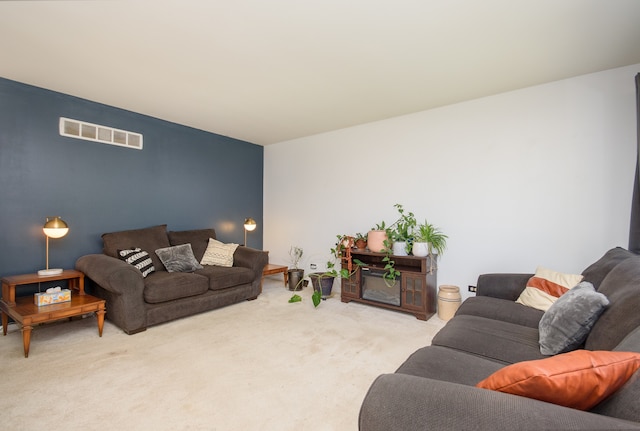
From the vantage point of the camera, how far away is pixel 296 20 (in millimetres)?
2053

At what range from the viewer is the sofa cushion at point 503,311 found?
2.06 m

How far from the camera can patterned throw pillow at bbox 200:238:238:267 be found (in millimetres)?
4176

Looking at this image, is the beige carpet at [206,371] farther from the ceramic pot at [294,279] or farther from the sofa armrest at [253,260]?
the ceramic pot at [294,279]

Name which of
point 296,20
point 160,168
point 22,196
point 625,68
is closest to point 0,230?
point 22,196

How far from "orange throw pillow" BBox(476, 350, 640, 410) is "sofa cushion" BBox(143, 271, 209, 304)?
3132 millimetres

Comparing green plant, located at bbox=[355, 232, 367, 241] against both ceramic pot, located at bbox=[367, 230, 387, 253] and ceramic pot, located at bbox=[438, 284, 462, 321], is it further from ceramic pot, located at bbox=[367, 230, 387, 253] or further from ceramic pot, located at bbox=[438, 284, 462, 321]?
ceramic pot, located at bbox=[438, 284, 462, 321]

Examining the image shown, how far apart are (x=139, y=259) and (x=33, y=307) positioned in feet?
3.08

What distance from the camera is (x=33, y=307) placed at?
266 cm

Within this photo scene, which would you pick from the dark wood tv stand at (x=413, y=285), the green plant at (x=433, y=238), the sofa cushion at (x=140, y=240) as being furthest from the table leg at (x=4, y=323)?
the green plant at (x=433, y=238)

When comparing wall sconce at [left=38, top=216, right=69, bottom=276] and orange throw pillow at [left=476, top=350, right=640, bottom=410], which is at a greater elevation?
wall sconce at [left=38, top=216, right=69, bottom=276]

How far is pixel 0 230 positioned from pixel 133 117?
1844 mm

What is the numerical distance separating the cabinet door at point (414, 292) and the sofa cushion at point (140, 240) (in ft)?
9.69

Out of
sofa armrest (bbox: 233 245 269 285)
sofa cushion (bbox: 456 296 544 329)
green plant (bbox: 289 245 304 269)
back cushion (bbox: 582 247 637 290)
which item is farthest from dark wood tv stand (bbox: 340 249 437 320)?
back cushion (bbox: 582 247 637 290)

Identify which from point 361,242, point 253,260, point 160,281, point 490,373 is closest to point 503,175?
point 361,242
